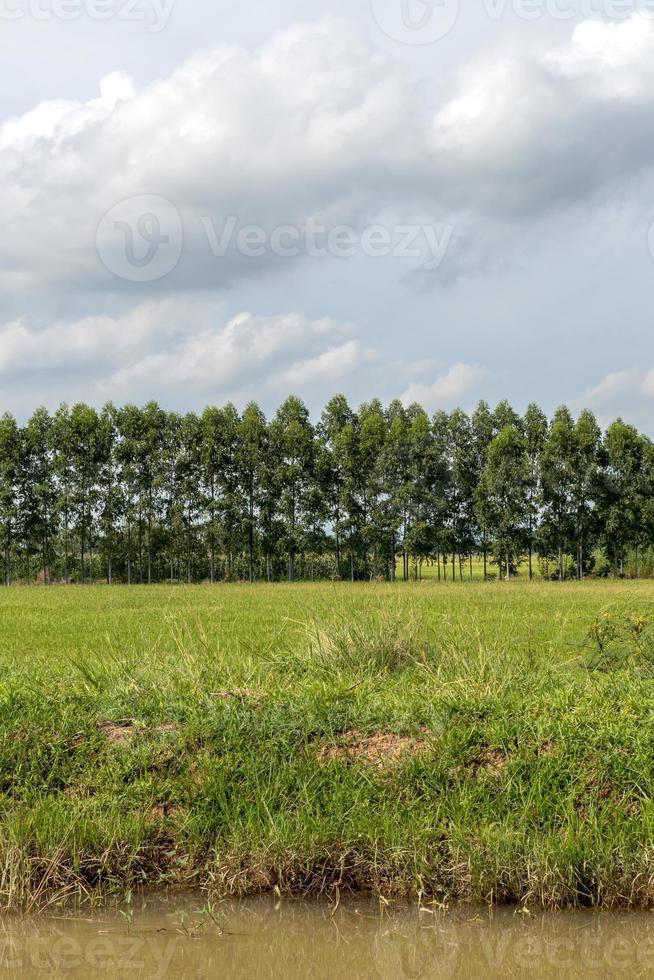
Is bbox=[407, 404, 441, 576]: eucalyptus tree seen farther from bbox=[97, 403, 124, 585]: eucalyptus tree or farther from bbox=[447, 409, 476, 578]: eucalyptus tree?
bbox=[97, 403, 124, 585]: eucalyptus tree

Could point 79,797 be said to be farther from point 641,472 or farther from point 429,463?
point 641,472

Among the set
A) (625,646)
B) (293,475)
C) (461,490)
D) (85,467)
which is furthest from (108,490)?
(625,646)

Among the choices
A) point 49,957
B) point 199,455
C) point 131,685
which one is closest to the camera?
point 49,957

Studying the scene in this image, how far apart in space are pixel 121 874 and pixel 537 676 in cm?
463

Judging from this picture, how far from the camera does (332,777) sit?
23.9 feet

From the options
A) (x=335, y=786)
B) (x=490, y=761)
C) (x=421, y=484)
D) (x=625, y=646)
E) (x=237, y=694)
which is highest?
(x=421, y=484)

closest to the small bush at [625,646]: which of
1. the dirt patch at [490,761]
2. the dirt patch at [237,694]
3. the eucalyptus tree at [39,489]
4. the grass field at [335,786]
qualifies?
the grass field at [335,786]

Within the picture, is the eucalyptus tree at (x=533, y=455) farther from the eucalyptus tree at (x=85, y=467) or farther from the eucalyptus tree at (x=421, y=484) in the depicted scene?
the eucalyptus tree at (x=85, y=467)

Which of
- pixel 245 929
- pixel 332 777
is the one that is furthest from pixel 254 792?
pixel 245 929

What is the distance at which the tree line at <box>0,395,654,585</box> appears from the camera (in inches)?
2689

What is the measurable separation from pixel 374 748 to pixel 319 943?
1.83 metres

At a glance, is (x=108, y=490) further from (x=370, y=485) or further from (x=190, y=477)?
(x=370, y=485)

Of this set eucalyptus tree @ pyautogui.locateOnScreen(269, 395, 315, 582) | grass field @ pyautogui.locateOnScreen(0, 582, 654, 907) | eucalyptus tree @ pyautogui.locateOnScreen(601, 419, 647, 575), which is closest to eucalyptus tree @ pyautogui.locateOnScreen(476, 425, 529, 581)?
eucalyptus tree @ pyautogui.locateOnScreen(601, 419, 647, 575)

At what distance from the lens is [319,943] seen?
612 cm
